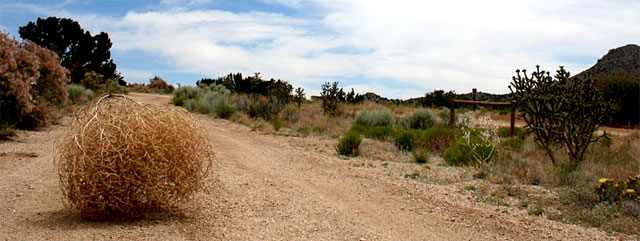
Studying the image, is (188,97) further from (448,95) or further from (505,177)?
(505,177)

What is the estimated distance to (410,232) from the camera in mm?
6723

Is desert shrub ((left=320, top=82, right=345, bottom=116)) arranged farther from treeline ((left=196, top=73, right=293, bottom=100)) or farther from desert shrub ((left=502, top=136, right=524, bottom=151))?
desert shrub ((left=502, top=136, right=524, bottom=151))

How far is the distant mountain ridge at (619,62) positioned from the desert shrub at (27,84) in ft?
116

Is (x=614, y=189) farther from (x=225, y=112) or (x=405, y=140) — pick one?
(x=225, y=112)

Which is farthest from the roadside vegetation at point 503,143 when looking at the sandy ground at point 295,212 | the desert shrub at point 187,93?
the desert shrub at point 187,93

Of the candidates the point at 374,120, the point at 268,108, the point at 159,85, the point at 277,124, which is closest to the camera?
the point at 277,124

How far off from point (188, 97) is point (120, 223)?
2522cm

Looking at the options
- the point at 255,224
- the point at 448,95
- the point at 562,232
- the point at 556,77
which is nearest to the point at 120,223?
the point at 255,224

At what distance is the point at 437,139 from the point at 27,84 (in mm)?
10176

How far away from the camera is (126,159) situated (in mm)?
6340

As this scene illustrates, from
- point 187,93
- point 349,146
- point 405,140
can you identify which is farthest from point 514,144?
point 187,93

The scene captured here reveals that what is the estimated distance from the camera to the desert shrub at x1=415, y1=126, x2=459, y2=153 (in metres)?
13.9

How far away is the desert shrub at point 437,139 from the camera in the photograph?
1391cm

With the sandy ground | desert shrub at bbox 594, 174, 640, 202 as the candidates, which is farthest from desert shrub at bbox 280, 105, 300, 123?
desert shrub at bbox 594, 174, 640, 202
